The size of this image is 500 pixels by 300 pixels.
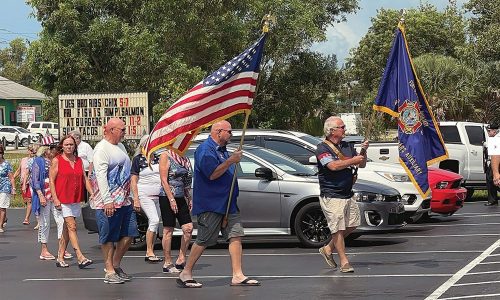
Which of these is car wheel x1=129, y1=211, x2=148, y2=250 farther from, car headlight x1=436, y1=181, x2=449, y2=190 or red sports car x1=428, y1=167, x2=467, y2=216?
car headlight x1=436, y1=181, x2=449, y2=190

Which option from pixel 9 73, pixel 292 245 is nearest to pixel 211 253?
pixel 292 245

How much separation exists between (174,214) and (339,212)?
2.08 metres

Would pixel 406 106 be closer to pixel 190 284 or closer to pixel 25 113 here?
pixel 190 284

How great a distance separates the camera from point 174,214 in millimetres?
11688

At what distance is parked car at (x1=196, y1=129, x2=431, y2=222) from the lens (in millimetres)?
16312

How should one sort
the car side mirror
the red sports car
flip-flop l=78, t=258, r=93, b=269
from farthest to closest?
the red sports car, the car side mirror, flip-flop l=78, t=258, r=93, b=269

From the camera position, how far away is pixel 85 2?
108 ft

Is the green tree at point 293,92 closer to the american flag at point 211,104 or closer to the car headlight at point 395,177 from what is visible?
the car headlight at point 395,177

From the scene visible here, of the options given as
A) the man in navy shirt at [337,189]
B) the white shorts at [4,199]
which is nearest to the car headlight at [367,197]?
the man in navy shirt at [337,189]

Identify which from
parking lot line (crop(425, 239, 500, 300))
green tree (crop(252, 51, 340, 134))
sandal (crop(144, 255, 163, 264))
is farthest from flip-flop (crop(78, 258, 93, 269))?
green tree (crop(252, 51, 340, 134))

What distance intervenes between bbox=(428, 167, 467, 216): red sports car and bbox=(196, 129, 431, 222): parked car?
302 millimetres

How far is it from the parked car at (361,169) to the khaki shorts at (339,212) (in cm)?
438

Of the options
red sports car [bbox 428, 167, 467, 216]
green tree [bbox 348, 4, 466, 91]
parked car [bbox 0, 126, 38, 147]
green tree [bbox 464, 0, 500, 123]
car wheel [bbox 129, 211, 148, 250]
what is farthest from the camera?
green tree [bbox 348, 4, 466, 91]

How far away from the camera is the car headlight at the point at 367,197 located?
45.0 feet
